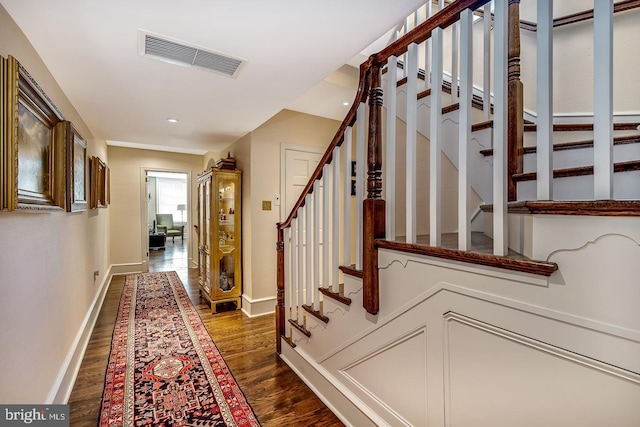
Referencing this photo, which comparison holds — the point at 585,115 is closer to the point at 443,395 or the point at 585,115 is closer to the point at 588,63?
the point at 588,63

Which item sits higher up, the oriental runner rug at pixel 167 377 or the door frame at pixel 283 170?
the door frame at pixel 283 170

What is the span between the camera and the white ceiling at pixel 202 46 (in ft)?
4.41

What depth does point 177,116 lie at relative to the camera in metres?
2.93

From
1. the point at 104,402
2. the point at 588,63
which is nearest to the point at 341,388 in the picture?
the point at 104,402

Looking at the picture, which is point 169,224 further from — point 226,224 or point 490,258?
point 490,258

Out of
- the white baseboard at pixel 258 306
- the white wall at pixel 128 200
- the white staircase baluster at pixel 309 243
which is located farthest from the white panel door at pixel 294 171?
the white wall at pixel 128 200

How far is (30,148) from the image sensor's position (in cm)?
140

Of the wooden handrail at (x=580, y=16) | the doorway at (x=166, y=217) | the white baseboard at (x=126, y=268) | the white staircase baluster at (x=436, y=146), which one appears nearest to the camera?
the white staircase baluster at (x=436, y=146)

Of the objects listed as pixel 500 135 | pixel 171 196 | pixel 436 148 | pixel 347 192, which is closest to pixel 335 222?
pixel 347 192

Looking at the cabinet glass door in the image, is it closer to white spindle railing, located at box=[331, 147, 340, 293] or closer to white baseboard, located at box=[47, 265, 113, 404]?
white baseboard, located at box=[47, 265, 113, 404]

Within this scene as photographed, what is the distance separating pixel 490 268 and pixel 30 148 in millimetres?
2101

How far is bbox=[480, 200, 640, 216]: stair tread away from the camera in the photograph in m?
0.68

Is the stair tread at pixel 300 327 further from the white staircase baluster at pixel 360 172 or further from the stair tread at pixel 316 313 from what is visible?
the white staircase baluster at pixel 360 172

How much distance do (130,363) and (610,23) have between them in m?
3.25
